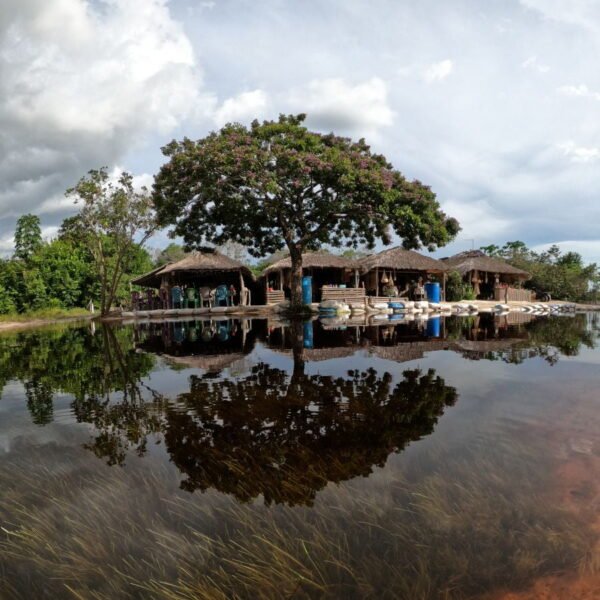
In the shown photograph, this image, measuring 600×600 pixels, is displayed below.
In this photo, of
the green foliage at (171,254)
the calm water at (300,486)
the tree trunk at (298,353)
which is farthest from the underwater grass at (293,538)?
the green foliage at (171,254)

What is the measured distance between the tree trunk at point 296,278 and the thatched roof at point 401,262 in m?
7.71

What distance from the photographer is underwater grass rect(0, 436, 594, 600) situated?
7.92 ft

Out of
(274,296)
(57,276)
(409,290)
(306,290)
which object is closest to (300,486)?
(306,290)

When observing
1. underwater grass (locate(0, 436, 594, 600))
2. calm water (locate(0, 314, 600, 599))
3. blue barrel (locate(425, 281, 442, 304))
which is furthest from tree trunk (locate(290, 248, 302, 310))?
underwater grass (locate(0, 436, 594, 600))

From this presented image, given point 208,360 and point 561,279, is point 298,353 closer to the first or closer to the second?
point 208,360

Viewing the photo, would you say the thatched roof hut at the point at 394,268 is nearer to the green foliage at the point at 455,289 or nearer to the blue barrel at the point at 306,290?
the green foliage at the point at 455,289

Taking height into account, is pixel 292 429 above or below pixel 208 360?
below

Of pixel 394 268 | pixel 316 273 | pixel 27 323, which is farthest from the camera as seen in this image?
pixel 316 273

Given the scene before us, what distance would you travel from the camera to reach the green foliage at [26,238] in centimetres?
3606

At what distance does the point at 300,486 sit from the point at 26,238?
133 ft

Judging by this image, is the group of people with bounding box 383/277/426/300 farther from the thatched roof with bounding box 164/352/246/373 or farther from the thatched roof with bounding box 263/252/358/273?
the thatched roof with bounding box 164/352/246/373

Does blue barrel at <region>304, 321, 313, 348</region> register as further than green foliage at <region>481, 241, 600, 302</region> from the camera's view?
No

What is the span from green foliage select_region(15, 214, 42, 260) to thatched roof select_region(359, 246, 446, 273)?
27006 mm

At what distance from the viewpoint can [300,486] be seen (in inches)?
137
